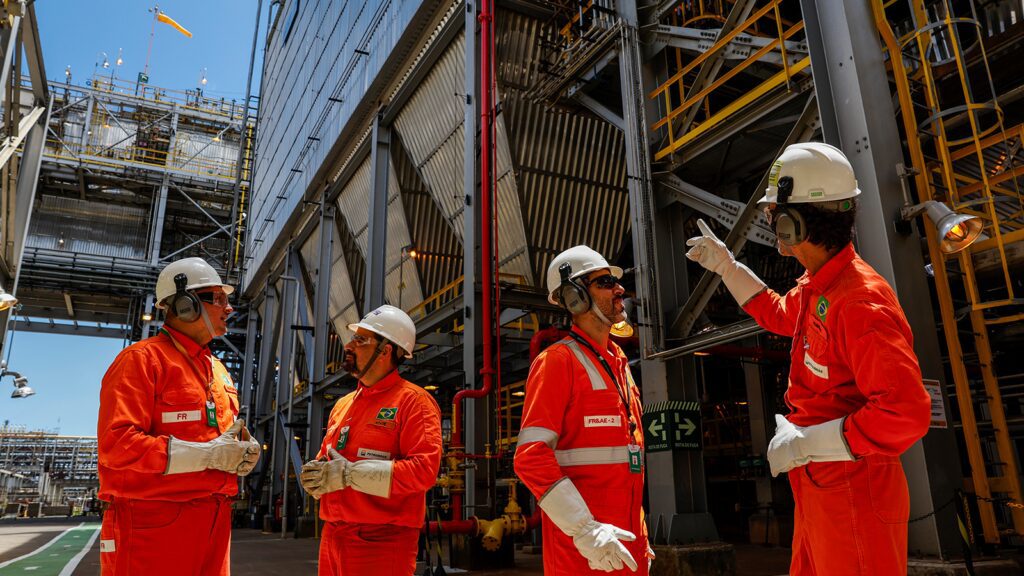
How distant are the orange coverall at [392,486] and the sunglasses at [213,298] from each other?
0.87 meters

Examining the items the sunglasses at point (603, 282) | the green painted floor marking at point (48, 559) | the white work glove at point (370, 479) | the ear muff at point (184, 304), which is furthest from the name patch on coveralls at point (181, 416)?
the green painted floor marking at point (48, 559)

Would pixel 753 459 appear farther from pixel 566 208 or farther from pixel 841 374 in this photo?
pixel 841 374

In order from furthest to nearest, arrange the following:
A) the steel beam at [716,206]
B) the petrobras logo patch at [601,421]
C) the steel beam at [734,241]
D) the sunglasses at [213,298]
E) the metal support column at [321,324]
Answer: the metal support column at [321,324], the steel beam at [716,206], the steel beam at [734,241], the sunglasses at [213,298], the petrobras logo patch at [601,421]

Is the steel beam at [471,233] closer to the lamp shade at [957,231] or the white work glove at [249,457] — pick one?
the lamp shade at [957,231]

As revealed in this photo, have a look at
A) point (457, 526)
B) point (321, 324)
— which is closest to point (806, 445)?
point (457, 526)

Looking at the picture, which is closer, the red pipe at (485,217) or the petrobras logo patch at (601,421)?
the petrobras logo patch at (601,421)

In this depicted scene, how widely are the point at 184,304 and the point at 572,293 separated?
6.17ft

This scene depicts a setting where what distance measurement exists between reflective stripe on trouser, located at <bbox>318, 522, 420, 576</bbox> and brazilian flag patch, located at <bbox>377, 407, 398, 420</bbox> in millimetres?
517

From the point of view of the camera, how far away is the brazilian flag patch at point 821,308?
2.28 metres

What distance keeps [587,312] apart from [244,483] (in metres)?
27.3

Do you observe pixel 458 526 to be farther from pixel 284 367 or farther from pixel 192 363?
pixel 284 367

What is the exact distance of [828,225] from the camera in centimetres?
238

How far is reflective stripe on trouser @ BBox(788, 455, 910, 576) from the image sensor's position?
2.00m

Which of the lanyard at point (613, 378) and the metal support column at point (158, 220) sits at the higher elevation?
the metal support column at point (158, 220)
